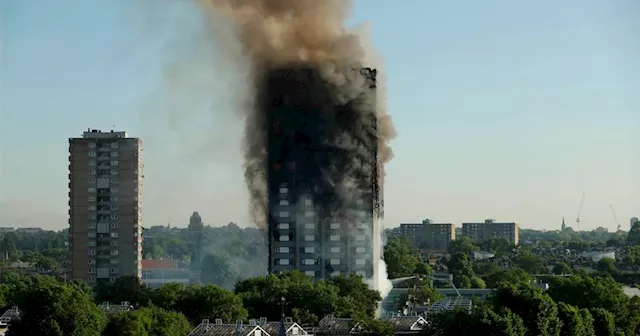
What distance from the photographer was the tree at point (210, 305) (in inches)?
3812

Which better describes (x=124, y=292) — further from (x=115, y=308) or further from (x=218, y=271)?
(x=218, y=271)

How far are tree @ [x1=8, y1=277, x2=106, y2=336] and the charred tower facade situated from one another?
3615 cm

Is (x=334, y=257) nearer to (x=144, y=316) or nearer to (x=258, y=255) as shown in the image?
(x=258, y=255)

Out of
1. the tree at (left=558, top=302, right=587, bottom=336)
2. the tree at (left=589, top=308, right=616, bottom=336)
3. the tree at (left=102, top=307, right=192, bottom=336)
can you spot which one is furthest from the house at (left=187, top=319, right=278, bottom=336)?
the tree at (left=589, top=308, right=616, bottom=336)

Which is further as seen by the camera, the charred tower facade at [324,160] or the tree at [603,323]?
the charred tower facade at [324,160]

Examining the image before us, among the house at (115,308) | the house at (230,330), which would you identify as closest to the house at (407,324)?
the house at (230,330)

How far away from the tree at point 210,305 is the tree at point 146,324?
598cm

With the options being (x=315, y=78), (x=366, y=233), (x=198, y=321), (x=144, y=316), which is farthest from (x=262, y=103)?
(x=144, y=316)

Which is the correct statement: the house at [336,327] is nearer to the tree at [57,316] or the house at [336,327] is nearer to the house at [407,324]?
the house at [407,324]

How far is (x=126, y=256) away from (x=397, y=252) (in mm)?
40833

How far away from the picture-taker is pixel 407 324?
8606 centimetres

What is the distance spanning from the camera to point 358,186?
4641 inches

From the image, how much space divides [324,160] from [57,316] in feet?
134

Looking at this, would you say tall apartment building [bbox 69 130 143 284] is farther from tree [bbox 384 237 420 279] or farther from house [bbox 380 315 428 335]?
house [bbox 380 315 428 335]
